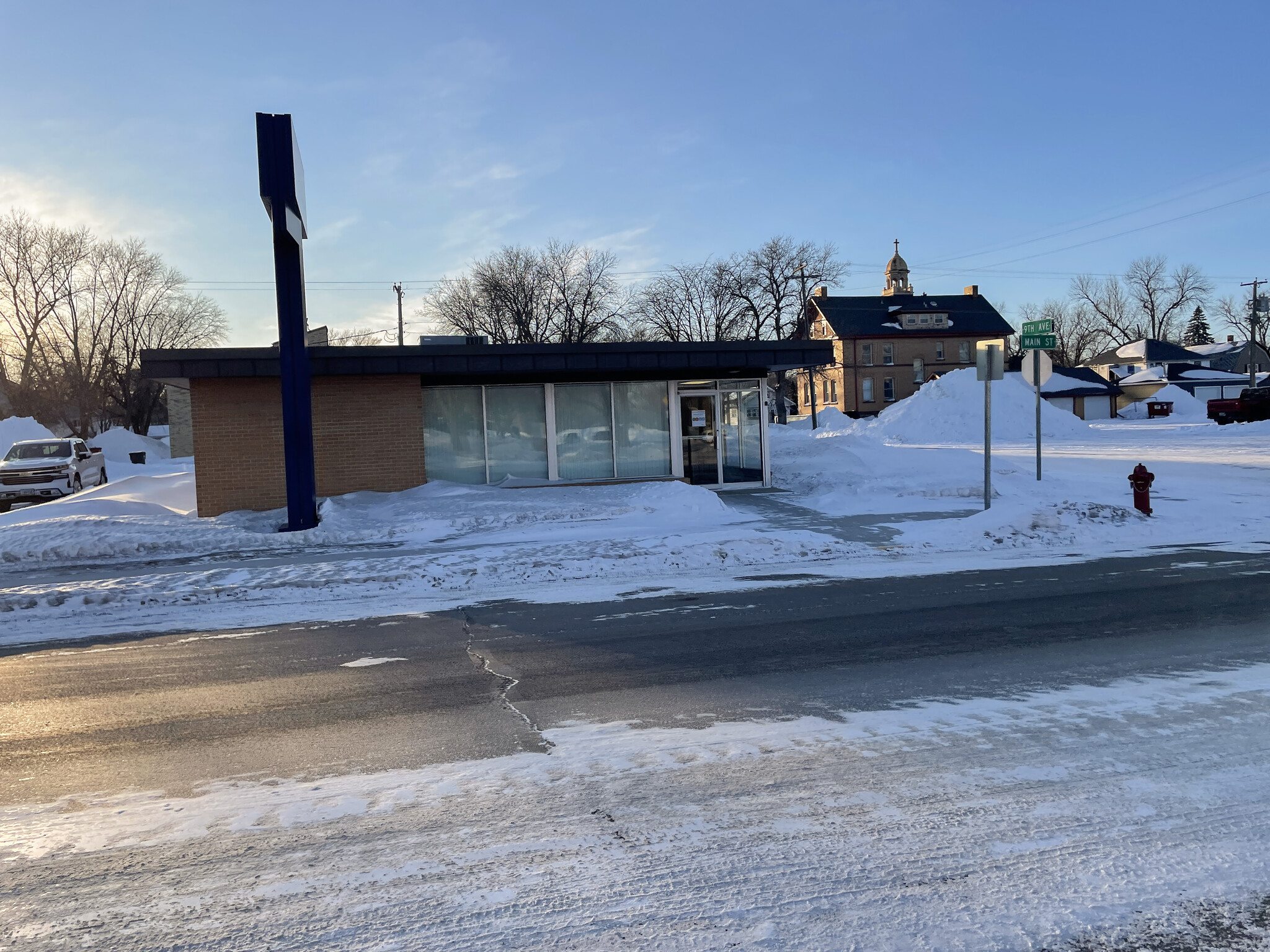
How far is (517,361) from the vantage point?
18125 millimetres

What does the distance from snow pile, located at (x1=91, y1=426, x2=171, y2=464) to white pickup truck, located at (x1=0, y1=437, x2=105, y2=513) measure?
65.9ft

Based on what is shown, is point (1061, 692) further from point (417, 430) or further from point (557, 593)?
point (417, 430)

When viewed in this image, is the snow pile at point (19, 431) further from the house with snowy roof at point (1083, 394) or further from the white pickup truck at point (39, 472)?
the house with snowy roof at point (1083, 394)

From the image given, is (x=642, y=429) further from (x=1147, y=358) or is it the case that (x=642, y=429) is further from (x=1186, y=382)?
(x=1147, y=358)

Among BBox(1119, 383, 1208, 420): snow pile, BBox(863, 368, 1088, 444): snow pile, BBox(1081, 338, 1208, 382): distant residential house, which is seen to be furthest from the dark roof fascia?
BBox(1081, 338, 1208, 382): distant residential house

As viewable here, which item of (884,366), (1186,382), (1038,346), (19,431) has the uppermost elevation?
(884,366)

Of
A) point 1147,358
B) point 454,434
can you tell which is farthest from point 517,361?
point 1147,358

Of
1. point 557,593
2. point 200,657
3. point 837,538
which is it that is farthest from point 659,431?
point 200,657

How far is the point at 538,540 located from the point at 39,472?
19519mm

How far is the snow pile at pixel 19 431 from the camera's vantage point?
4544cm

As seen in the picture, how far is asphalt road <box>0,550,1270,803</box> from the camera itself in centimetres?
515

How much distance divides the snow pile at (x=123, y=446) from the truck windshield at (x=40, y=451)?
65.7 feet

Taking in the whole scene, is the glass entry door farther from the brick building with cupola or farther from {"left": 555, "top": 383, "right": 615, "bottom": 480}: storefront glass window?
the brick building with cupola

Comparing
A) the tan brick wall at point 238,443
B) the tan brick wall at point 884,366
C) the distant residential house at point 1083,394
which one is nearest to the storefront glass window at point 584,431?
the tan brick wall at point 238,443
